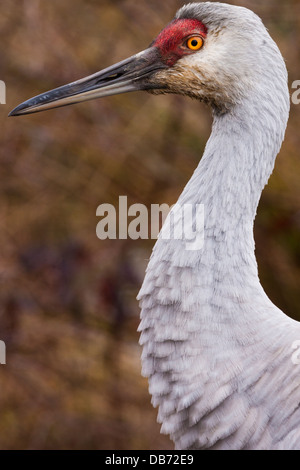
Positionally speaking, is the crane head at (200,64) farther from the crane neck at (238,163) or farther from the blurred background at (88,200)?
the blurred background at (88,200)

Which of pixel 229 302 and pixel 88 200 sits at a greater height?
pixel 88 200

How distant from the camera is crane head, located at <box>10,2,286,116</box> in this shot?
2.80 meters

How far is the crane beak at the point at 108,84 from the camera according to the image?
303 centimetres

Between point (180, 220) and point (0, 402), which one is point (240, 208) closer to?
point (180, 220)

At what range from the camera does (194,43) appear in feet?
9.62

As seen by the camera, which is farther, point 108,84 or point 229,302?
point 108,84

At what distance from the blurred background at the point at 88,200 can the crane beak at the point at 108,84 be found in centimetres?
281

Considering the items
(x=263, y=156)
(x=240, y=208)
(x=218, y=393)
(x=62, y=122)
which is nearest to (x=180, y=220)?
(x=240, y=208)

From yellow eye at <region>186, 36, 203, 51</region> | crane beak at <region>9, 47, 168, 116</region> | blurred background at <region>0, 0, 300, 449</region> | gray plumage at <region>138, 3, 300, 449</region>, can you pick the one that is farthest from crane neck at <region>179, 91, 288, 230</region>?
blurred background at <region>0, 0, 300, 449</region>

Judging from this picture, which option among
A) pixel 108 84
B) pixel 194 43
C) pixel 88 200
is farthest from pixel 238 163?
pixel 88 200

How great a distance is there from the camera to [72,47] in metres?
5.94

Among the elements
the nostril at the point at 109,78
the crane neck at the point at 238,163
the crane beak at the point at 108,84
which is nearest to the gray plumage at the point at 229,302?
the crane neck at the point at 238,163

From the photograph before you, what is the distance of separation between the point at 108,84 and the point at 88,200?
307cm

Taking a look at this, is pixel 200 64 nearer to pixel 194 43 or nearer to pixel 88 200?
pixel 194 43
